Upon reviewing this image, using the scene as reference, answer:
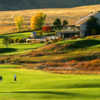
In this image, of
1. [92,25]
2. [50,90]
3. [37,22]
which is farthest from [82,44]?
[37,22]

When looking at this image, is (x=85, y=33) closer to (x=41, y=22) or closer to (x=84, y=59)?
(x=84, y=59)

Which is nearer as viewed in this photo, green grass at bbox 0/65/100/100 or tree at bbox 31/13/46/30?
green grass at bbox 0/65/100/100

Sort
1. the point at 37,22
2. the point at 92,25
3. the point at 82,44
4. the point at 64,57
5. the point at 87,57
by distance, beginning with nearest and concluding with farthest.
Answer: the point at 87,57
the point at 64,57
the point at 82,44
the point at 92,25
the point at 37,22

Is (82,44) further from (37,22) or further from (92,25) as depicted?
(37,22)

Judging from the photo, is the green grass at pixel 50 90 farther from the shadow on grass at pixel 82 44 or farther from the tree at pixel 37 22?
the tree at pixel 37 22

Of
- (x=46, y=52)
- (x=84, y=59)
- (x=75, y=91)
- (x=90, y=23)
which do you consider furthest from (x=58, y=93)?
(x=90, y=23)

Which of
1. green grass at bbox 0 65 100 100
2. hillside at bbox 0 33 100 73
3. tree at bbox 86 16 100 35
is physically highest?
tree at bbox 86 16 100 35

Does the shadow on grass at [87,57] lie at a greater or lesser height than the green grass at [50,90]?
lesser

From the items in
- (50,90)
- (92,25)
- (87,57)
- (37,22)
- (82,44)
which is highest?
(37,22)

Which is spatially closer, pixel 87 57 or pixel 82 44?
pixel 87 57

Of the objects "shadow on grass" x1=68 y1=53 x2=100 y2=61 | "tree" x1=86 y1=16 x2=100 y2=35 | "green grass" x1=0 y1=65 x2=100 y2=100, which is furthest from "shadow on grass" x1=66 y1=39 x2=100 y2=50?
"green grass" x1=0 y1=65 x2=100 y2=100

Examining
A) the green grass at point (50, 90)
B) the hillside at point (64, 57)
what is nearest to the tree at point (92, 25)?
the hillside at point (64, 57)

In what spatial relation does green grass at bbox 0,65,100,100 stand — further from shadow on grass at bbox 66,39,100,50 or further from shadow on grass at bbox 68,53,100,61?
shadow on grass at bbox 66,39,100,50

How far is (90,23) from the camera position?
80312 mm
